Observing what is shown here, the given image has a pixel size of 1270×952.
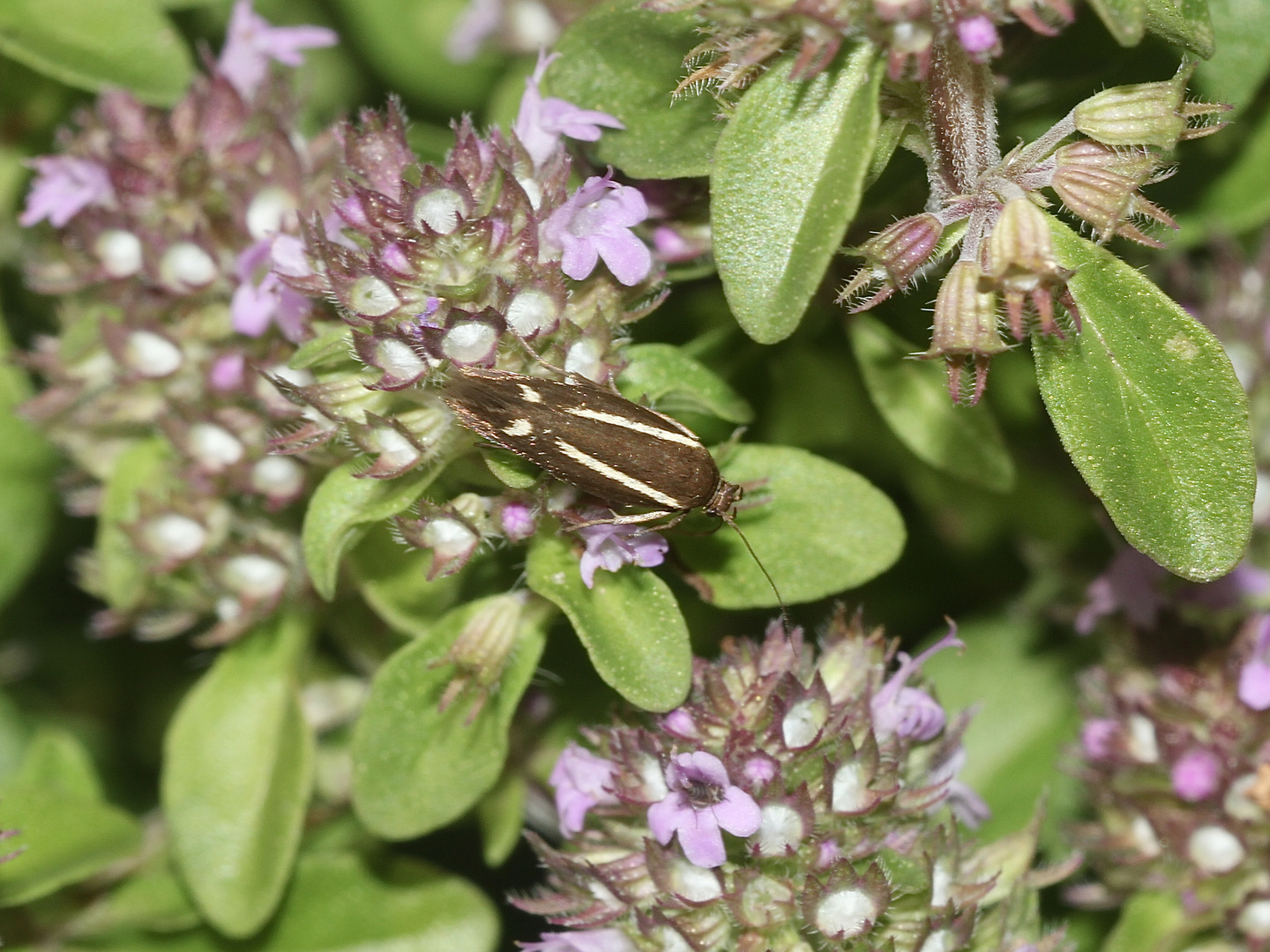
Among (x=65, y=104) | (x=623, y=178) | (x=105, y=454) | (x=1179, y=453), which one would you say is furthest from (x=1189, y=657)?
(x=65, y=104)

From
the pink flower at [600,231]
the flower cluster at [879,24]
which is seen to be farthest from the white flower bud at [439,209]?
the flower cluster at [879,24]

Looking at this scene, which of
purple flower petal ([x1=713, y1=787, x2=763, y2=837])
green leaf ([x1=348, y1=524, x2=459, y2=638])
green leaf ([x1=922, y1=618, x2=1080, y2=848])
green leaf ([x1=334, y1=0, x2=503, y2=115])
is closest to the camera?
purple flower petal ([x1=713, y1=787, x2=763, y2=837])

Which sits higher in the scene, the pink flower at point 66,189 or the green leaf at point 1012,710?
the pink flower at point 66,189

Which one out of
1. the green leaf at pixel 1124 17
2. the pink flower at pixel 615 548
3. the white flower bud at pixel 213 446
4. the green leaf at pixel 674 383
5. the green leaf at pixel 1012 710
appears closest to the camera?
the green leaf at pixel 1124 17

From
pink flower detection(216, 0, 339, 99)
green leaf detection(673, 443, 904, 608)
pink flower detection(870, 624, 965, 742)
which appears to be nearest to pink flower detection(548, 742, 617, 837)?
green leaf detection(673, 443, 904, 608)

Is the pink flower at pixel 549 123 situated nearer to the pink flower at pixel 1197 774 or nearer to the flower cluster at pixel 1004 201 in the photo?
the flower cluster at pixel 1004 201

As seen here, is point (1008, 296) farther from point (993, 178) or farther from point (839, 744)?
point (839, 744)

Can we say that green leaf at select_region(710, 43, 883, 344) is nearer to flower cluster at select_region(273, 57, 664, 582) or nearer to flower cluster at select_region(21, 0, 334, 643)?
flower cluster at select_region(273, 57, 664, 582)
